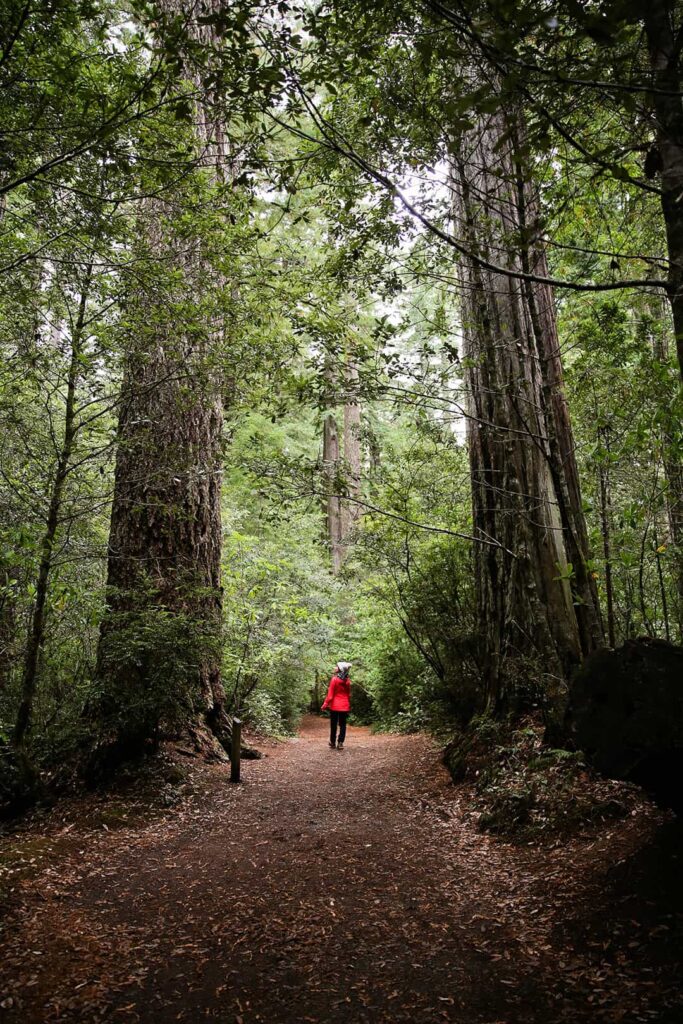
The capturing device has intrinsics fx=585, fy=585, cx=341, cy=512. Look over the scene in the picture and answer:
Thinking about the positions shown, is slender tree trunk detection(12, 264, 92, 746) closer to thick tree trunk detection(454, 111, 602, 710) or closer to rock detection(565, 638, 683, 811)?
thick tree trunk detection(454, 111, 602, 710)

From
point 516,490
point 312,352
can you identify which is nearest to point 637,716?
point 516,490

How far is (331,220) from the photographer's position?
5.53m

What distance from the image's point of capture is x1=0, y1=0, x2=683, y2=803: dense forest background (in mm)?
3562

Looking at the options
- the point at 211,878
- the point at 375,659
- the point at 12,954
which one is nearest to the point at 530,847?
the point at 211,878

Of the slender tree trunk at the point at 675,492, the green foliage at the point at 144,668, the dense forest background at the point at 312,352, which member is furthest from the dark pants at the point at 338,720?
the slender tree trunk at the point at 675,492

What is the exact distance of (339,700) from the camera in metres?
11.7

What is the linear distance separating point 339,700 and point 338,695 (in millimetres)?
120

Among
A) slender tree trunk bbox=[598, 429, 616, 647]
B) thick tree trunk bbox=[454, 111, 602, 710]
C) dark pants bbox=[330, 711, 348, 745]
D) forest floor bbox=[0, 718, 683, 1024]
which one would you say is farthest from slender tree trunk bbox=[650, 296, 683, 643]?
dark pants bbox=[330, 711, 348, 745]

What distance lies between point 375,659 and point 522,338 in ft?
32.4

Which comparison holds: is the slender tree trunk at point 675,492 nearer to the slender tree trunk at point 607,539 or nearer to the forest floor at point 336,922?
the slender tree trunk at point 607,539

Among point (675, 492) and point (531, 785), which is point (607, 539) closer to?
point (675, 492)

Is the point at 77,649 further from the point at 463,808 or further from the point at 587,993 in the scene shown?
the point at 587,993

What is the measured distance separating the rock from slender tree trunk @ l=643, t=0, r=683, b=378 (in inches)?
62.0

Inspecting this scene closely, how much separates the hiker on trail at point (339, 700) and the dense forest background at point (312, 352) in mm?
3240
